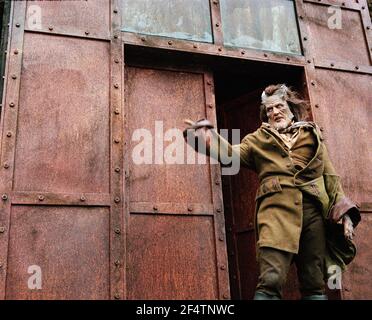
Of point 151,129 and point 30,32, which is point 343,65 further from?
point 30,32

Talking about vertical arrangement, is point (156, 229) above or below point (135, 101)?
below

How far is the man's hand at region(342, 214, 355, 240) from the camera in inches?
133

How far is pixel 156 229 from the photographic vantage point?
160 inches

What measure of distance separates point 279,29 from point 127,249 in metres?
2.58

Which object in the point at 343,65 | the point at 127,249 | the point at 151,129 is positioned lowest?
the point at 127,249

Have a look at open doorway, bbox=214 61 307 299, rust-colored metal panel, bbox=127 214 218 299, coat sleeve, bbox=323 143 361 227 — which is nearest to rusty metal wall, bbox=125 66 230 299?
rust-colored metal panel, bbox=127 214 218 299

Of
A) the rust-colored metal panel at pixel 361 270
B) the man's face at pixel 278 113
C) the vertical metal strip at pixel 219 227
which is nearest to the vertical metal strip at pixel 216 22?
the vertical metal strip at pixel 219 227

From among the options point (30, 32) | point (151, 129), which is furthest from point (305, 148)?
point (30, 32)

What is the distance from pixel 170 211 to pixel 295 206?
1.13 m

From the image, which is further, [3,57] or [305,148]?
→ [3,57]

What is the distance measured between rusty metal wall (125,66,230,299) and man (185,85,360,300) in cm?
74

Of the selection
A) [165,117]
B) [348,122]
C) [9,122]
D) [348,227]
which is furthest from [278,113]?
[9,122]

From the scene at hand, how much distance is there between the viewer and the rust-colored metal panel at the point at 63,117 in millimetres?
3807

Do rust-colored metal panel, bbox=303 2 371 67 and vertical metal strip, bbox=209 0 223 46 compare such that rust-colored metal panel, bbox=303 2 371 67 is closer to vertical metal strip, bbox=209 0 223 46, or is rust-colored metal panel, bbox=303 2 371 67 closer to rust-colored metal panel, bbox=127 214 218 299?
vertical metal strip, bbox=209 0 223 46
